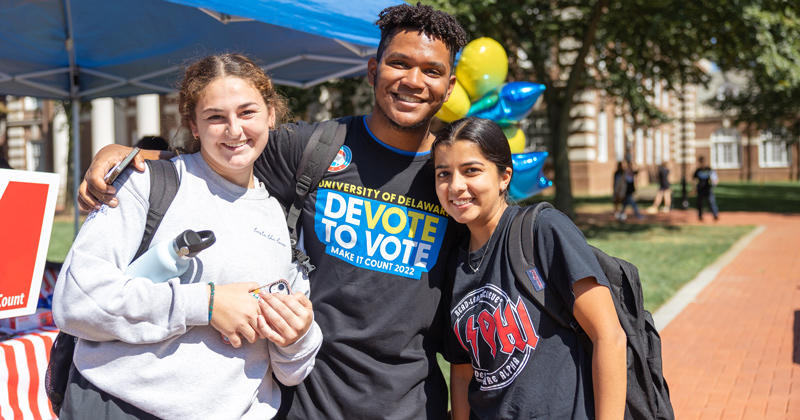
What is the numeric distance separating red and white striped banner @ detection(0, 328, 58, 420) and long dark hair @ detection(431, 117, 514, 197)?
2338mm

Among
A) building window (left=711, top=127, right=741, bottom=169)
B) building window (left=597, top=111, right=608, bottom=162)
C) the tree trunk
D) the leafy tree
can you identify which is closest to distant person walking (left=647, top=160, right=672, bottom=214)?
the leafy tree

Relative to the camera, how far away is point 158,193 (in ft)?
5.71

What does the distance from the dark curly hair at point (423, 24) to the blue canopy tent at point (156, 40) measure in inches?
44.2

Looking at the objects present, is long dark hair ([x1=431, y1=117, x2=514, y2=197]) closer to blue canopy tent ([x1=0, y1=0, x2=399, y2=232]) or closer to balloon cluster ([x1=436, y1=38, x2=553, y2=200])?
balloon cluster ([x1=436, y1=38, x2=553, y2=200])

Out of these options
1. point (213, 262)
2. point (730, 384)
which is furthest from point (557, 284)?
point (730, 384)

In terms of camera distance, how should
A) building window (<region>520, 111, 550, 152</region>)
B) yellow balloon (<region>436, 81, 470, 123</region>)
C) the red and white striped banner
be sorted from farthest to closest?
1. building window (<region>520, 111, 550, 152</region>)
2. yellow balloon (<region>436, 81, 470, 123</region>)
3. the red and white striped banner

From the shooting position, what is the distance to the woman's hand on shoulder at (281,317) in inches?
67.0

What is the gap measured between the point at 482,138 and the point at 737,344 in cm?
549

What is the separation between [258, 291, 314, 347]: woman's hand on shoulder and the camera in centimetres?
170

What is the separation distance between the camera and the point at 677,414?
4566 mm

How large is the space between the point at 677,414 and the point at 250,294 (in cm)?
400

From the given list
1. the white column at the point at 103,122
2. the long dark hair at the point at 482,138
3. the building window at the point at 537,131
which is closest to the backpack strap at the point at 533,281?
the long dark hair at the point at 482,138

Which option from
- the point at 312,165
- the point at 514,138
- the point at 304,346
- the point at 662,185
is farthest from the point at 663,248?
the point at 304,346

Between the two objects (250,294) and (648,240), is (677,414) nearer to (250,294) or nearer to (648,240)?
(250,294)
